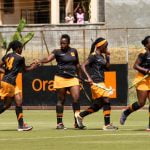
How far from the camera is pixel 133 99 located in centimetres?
3381

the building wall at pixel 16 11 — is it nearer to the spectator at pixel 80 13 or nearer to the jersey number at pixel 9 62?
the spectator at pixel 80 13

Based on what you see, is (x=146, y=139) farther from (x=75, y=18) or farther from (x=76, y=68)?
(x=75, y=18)

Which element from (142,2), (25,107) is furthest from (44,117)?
(142,2)

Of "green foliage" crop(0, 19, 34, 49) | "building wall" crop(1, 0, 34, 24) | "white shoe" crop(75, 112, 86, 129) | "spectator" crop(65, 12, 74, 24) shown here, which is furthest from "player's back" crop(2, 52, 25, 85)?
"building wall" crop(1, 0, 34, 24)

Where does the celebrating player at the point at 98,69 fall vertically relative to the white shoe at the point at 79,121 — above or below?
above

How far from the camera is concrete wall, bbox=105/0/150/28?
157ft

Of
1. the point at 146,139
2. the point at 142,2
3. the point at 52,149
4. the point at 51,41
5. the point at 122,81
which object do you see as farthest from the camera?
the point at 142,2

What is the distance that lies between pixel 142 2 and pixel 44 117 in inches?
894

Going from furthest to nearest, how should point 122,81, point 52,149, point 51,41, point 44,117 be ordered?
1. point 51,41
2. point 122,81
3. point 44,117
4. point 52,149

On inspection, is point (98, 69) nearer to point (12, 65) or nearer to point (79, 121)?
point (79, 121)

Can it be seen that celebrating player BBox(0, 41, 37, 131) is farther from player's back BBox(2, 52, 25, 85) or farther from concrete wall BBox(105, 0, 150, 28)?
concrete wall BBox(105, 0, 150, 28)

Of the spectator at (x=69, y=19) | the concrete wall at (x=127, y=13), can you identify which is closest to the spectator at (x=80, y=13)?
the spectator at (x=69, y=19)

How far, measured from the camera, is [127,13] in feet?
158

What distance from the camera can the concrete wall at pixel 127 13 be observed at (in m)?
47.8
